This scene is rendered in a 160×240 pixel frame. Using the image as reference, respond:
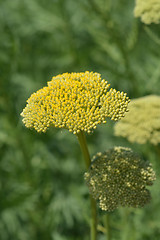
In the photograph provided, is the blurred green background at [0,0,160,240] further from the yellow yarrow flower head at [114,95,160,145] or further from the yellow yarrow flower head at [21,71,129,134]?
the yellow yarrow flower head at [21,71,129,134]

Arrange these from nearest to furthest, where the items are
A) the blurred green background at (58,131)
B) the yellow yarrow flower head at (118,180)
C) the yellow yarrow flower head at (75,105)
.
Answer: the yellow yarrow flower head at (75,105)
the yellow yarrow flower head at (118,180)
the blurred green background at (58,131)

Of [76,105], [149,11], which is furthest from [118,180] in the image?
[149,11]

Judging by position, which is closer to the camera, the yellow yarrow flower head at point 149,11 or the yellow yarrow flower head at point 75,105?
the yellow yarrow flower head at point 75,105

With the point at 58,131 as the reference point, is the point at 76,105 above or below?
below

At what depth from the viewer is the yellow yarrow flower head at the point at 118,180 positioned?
192 cm

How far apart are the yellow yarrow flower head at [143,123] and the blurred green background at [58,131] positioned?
0.28m

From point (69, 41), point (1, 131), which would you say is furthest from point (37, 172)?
point (69, 41)

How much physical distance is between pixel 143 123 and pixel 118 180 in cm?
90

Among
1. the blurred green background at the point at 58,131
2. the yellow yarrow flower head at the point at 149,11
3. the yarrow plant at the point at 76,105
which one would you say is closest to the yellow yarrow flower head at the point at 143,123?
the blurred green background at the point at 58,131

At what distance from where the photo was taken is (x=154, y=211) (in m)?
3.23

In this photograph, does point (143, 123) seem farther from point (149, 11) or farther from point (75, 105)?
point (75, 105)

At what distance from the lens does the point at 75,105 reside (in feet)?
5.80

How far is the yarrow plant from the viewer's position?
173 cm

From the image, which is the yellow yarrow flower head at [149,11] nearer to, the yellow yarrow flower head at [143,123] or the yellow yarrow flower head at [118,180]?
the yellow yarrow flower head at [143,123]
